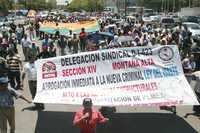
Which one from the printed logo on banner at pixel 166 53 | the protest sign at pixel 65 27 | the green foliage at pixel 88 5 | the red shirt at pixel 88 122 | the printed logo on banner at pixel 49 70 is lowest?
the green foliage at pixel 88 5

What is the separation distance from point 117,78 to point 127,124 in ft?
4.03

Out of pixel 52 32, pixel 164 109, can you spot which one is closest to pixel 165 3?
pixel 52 32

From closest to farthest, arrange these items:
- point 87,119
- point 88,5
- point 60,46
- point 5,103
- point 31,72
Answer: point 87,119 < point 5,103 < point 31,72 < point 60,46 < point 88,5

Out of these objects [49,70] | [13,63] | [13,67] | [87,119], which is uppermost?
[49,70]

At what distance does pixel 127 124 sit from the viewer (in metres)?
13.8

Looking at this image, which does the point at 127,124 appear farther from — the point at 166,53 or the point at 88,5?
the point at 88,5

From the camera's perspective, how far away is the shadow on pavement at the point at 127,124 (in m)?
13.2

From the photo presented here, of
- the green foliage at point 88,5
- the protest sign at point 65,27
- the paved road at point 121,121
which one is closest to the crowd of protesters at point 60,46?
the protest sign at point 65,27

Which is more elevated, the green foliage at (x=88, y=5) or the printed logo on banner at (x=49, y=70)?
the printed logo on banner at (x=49, y=70)

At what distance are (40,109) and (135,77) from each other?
126 inches

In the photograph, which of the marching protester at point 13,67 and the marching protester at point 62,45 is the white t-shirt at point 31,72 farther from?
the marching protester at point 62,45

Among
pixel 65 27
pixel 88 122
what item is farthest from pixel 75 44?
pixel 88 122

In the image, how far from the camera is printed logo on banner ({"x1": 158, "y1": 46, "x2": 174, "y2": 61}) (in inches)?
562

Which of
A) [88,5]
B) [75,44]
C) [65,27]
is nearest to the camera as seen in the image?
[75,44]
